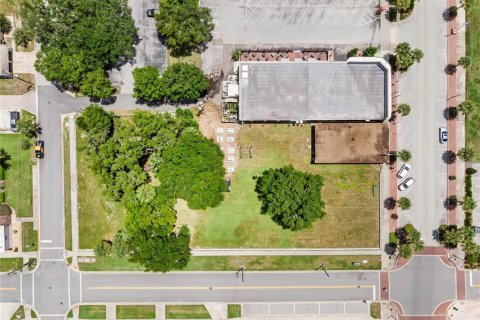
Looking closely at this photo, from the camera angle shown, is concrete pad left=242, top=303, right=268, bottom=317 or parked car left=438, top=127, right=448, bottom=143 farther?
concrete pad left=242, top=303, right=268, bottom=317

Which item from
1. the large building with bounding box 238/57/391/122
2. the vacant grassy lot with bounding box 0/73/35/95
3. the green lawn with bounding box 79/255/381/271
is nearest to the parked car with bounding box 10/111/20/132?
the vacant grassy lot with bounding box 0/73/35/95

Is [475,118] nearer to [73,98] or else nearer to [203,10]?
[203,10]

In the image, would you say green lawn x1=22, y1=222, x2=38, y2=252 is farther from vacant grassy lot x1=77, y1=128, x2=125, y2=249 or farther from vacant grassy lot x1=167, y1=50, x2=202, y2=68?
vacant grassy lot x1=167, y1=50, x2=202, y2=68

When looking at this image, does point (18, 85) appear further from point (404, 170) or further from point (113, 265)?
point (404, 170)

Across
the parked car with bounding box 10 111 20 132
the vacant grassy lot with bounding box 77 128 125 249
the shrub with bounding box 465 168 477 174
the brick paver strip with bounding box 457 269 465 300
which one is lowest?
the brick paver strip with bounding box 457 269 465 300

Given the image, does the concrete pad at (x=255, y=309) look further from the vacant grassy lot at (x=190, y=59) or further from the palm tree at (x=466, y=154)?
the vacant grassy lot at (x=190, y=59)

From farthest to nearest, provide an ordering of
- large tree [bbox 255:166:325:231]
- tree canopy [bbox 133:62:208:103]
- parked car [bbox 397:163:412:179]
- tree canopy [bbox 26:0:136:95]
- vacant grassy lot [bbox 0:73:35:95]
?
1. parked car [bbox 397:163:412:179]
2. vacant grassy lot [bbox 0:73:35:95]
3. tree canopy [bbox 133:62:208:103]
4. large tree [bbox 255:166:325:231]
5. tree canopy [bbox 26:0:136:95]
